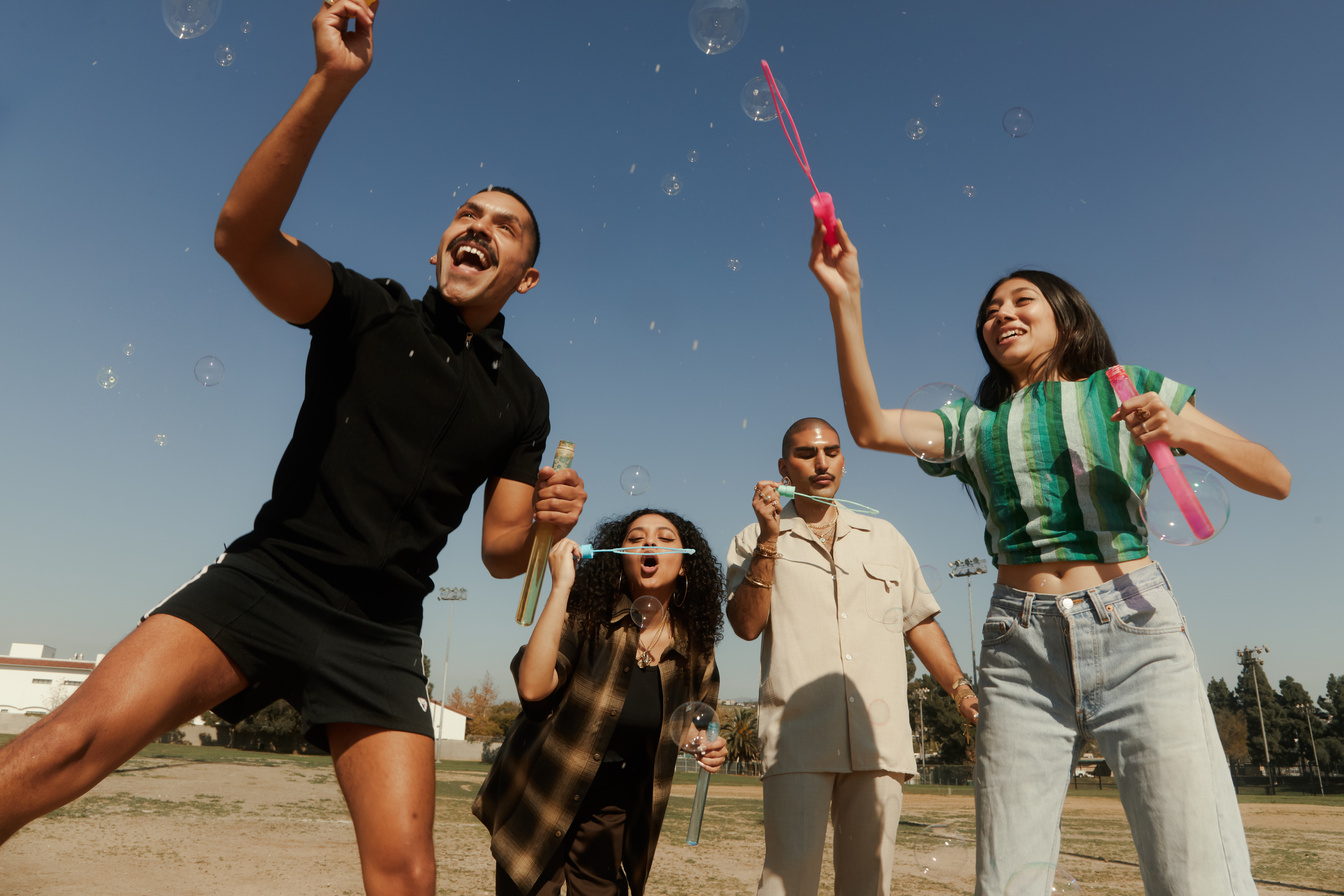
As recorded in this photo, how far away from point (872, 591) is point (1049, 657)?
1591mm

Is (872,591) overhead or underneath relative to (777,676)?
overhead

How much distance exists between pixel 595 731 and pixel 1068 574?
2.06 meters

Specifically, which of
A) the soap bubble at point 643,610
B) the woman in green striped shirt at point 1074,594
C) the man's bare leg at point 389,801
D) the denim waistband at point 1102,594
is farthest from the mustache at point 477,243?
the denim waistband at point 1102,594

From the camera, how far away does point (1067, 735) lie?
2.37 m

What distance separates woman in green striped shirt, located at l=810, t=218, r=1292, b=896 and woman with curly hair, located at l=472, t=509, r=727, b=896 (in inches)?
55.9

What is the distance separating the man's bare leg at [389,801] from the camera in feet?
6.98

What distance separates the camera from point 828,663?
146 inches

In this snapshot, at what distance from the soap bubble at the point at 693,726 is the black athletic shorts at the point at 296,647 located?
62.9 inches

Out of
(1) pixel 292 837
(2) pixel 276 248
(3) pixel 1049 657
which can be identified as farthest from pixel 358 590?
(1) pixel 292 837

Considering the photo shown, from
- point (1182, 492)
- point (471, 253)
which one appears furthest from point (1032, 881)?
point (471, 253)

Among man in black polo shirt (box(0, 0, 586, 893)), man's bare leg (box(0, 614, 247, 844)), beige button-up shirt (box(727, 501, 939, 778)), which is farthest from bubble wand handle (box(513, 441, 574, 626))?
beige button-up shirt (box(727, 501, 939, 778))

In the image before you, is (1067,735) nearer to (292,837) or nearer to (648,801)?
(648,801)

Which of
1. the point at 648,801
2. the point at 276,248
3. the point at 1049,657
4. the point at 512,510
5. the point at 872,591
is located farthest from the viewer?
the point at 872,591

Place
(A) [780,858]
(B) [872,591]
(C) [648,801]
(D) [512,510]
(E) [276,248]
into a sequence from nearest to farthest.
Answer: (E) [276,248] → (D) [512,510] → (A) [780,858] → (C) [648,801] → (B) [872,591]
